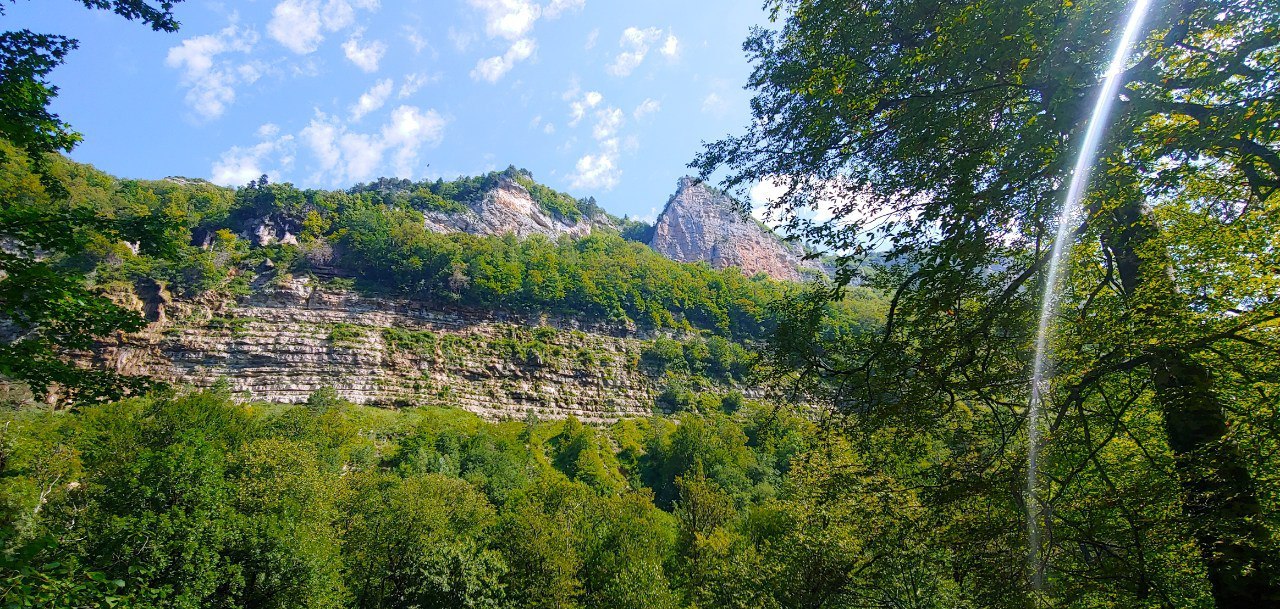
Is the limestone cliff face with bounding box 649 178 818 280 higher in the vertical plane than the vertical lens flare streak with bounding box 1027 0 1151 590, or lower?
higher

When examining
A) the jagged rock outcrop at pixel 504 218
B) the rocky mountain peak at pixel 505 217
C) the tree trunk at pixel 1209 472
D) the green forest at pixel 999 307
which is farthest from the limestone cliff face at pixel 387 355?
the jagged rock outcrop at pixel 504 218

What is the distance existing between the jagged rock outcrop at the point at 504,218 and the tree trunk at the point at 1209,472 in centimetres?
9669


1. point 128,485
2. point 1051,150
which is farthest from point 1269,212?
point 128,485

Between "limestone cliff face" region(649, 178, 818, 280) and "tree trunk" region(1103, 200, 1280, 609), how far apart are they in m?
127

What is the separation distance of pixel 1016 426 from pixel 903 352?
1632 mm

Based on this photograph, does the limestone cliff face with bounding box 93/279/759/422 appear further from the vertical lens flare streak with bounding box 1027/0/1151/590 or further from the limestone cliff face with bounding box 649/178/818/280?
the limestone cliff face with bounding box 649/178/818/280

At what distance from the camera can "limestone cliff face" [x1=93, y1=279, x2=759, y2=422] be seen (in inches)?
1772

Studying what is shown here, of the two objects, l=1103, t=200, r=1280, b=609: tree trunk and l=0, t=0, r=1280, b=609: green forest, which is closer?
l=1103, t=200, r=1280, b=609: tree trunk

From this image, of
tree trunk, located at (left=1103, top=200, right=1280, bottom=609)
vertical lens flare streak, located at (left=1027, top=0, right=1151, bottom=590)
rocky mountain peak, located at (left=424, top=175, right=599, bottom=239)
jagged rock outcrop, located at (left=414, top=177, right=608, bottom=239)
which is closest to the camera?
tree trunk, located at (left=1103, top=200, right=1280, bottom=609)

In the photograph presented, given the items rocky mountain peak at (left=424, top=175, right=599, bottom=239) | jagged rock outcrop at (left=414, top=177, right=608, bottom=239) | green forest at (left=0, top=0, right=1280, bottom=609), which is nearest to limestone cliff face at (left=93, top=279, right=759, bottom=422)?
green forest at (left=0, top=0, right=1280, bottom=609)

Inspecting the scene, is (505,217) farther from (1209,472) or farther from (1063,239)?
(1209,472)

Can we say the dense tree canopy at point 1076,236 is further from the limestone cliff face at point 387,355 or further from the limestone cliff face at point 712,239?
the limestone cliff face at point 712,239

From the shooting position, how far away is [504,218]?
108 metres

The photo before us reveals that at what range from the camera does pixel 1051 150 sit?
4520 mm
